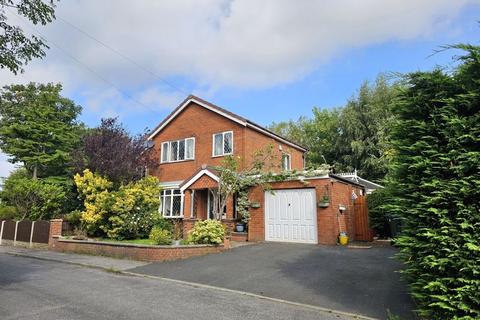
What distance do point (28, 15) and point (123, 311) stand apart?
251 inches

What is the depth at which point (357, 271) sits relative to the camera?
9.59 meters

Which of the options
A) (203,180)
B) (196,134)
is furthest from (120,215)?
(196,134)

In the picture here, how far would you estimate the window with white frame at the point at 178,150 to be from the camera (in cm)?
2254

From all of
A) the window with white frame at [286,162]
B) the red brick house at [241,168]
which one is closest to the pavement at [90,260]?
the red brick house at [241,168]

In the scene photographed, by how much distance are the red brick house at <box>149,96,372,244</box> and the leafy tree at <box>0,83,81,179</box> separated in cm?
1192

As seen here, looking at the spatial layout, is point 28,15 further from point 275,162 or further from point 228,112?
point 275,162

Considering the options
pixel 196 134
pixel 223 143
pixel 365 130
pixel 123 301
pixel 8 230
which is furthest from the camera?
pixel 365 130

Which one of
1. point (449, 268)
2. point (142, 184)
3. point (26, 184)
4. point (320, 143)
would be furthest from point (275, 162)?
point (320, 143)

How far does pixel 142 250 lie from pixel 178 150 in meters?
11.0

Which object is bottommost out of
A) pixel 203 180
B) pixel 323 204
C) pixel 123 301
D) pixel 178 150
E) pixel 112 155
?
pixel 123 301

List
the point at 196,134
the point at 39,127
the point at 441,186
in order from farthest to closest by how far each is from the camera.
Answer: the point at 39,127, the point at 196,134, the point at 441,186

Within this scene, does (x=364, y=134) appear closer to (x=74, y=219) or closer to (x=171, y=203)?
(x=171, y=203)

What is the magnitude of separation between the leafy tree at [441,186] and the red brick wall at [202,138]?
13.9 m

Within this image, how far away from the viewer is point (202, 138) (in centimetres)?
2208
